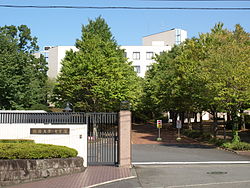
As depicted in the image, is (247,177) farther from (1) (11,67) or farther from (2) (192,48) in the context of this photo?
(1) (11,67)

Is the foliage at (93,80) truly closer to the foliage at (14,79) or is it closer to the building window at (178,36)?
the foliage at (14,79)

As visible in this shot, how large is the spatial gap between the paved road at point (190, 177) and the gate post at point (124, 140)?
2.27 feet

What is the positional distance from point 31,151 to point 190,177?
6.47m

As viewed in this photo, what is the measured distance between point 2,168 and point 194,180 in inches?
286

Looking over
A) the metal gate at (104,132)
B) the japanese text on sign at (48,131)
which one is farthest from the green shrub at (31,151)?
the metal gate at (104,132)

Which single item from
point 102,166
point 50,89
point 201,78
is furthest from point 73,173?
point 50,89

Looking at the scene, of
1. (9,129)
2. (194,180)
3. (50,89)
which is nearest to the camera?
(194,180)

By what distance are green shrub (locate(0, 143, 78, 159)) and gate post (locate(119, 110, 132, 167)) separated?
2.71 meters

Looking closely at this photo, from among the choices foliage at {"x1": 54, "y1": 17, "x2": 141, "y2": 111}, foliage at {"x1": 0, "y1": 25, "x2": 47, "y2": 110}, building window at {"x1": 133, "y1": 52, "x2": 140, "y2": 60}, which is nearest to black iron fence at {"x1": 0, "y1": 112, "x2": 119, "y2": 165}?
foliage at {"x1": 54, "y1": 17, "x2": 141, "y2": 111}

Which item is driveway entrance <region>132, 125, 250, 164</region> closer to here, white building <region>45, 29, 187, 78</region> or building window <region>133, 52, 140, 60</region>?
white building <region>45, 29, 187, 78</region>

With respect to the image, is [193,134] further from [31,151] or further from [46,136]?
[31,151]

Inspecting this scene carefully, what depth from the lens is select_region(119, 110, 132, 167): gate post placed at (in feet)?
48.7

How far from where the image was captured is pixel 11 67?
3105cm

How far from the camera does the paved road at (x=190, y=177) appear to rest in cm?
1135
